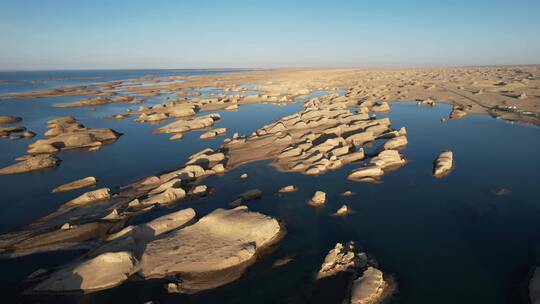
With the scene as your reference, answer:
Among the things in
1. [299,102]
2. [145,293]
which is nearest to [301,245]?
[145,293]

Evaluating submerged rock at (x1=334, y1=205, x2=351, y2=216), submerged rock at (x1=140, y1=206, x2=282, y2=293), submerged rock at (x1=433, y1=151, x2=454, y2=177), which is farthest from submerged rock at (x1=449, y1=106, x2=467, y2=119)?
submerged rock at (x1=140, y1=206, x2=282, y2=293)

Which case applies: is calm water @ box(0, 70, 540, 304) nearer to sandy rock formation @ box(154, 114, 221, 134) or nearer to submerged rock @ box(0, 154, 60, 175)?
submerged rock @ box(0, 154, 60, 175)

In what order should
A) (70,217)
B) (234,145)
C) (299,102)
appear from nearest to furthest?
1. (70,217)
2. (234,145)
3. (299,102)

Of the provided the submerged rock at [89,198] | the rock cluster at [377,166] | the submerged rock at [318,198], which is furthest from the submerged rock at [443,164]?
the submerged rock at [89,198]

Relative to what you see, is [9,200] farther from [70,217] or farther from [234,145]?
[234,145]

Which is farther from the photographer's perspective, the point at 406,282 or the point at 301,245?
the point at 301,245

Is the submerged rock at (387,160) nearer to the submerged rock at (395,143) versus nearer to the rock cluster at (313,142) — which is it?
the rock cluster at (313,142)

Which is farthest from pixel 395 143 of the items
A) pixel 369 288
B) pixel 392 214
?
pixel 369 288

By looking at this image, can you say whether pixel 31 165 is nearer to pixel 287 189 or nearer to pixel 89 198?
pixel 89 198
